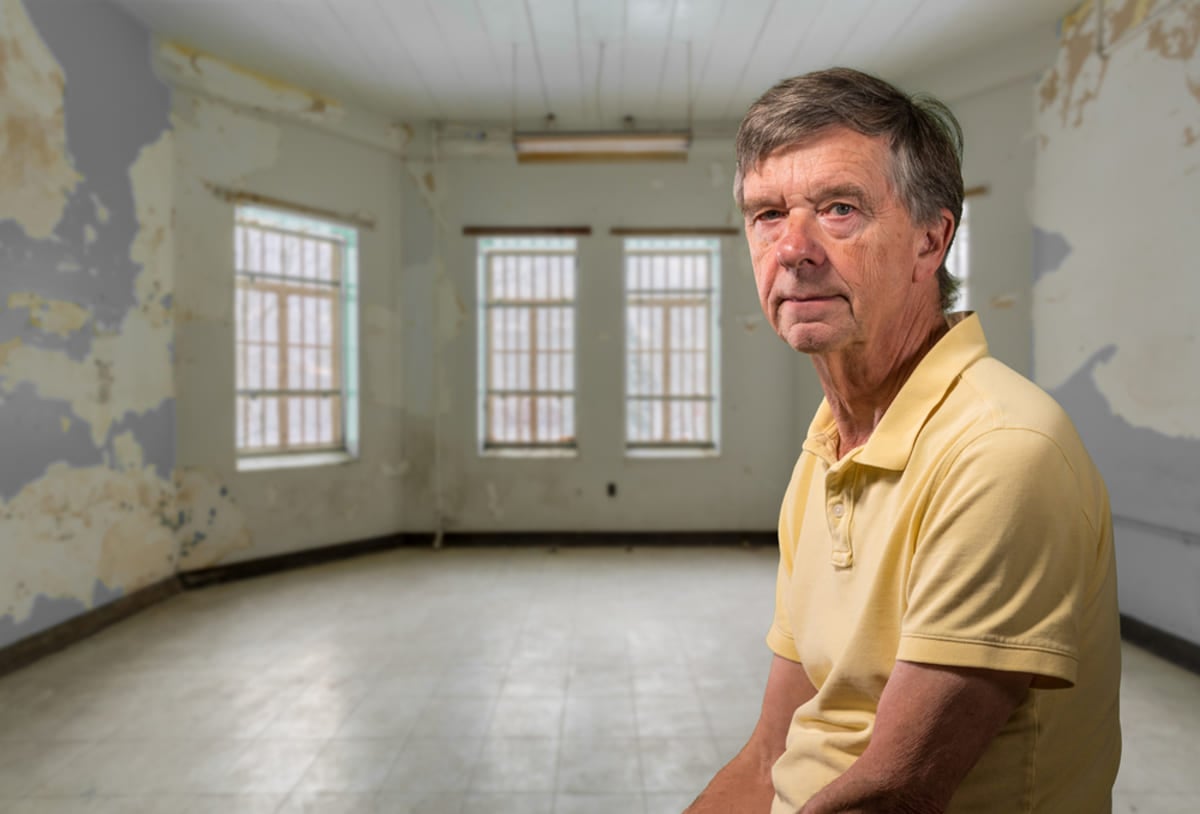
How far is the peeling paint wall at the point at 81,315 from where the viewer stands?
3.47 metres

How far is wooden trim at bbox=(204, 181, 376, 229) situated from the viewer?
16.3 feet

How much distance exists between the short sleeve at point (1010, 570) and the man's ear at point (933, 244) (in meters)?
0.28

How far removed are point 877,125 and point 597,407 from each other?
543 centimetres

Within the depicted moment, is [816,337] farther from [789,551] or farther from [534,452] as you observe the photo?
[534,452]

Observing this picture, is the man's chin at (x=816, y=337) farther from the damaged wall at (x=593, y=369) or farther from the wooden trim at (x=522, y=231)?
the wooden trim at (x=522, y=231)

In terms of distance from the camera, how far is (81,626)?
3.83 metres

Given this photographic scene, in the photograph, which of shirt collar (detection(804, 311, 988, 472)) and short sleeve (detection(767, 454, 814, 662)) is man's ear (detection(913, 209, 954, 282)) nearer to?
shirt collar (detection(804, 311, 988, 472))

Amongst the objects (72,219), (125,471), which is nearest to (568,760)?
(125,471)

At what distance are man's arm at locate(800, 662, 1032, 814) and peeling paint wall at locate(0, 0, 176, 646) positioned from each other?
4.18m

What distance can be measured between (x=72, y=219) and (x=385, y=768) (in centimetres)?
342

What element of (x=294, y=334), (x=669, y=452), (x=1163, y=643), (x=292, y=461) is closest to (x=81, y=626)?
(x=292, y=461)

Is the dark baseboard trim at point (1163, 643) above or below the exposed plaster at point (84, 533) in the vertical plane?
below

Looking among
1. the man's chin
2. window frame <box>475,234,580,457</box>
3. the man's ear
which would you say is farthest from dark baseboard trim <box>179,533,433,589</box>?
the man's ear

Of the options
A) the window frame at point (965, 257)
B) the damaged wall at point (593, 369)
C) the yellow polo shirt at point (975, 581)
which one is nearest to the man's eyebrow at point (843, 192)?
the yellow polo shirt at point (975, 581)
